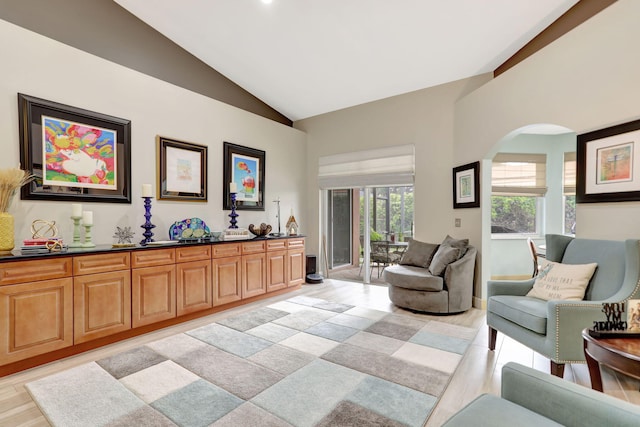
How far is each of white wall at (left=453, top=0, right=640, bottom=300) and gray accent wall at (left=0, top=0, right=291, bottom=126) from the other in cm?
419

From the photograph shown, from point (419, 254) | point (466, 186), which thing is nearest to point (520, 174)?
point (466, 186)

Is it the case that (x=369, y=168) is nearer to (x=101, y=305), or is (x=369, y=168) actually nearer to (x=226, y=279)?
(x=226, y=279)

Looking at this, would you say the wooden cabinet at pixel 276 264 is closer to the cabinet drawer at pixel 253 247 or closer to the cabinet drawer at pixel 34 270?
the cabinet drawer at pixel 253 247

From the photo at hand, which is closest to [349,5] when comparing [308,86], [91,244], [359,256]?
[308,86]

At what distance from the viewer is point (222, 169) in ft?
15.8

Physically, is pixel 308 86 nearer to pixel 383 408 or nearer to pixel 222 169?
pixel 222 169

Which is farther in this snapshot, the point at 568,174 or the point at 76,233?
the point at 568,174

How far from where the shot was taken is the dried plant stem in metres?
2.63

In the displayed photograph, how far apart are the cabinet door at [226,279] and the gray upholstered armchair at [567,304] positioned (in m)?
3.07

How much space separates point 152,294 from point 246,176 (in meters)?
2.48

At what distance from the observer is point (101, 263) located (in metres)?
2.92

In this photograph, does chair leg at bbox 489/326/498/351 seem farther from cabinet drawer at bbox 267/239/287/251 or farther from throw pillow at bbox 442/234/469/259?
cabinet drawer at bbox 267/239/287/251

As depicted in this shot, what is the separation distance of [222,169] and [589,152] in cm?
448

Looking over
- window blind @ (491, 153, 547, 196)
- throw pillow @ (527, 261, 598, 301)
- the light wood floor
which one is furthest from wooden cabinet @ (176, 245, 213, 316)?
window blind @ (491, 153, 547, 196)
